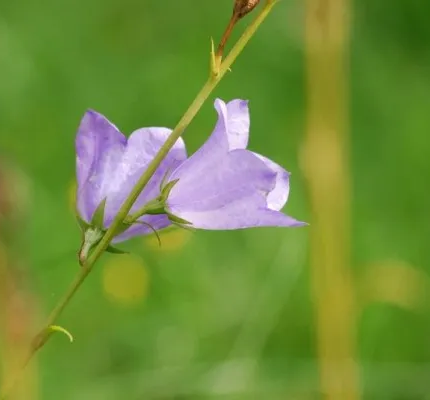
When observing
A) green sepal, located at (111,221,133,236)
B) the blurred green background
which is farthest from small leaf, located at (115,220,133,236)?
the blurred green background

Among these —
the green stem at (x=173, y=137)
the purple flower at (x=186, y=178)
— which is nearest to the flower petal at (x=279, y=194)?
the purple flower at (x=186, y=178)

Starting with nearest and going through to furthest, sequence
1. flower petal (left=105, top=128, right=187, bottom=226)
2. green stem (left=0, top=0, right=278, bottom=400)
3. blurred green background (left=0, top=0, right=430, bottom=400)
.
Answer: green stem (left=0, top=0, right=278, bottom=400) < flower petal (left=105, top=128, right=187, bottom=226) < blurred green background (left=0, top=0, right=430, bottom=400)

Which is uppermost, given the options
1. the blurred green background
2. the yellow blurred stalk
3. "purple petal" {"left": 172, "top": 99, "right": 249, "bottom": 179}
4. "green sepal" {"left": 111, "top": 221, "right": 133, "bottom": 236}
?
"purple petal" {"left": 172, "top": 99, "right": 249, "bottom": 179}

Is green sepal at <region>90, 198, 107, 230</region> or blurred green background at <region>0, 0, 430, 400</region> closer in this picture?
green sepal at <region>90, 198, 107, 230</region>

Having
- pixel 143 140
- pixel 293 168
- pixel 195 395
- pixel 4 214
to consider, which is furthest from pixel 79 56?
pixel 143 140

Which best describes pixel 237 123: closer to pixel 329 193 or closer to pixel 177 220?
pixel 177 220

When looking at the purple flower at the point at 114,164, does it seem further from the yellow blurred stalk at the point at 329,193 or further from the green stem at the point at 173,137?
the yellow blurred stalk at the point at 329,193

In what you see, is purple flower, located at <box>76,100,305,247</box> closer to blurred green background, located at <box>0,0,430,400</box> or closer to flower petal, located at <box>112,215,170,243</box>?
flower petal, located at <box>112,215,170,243</box>
